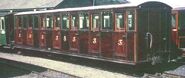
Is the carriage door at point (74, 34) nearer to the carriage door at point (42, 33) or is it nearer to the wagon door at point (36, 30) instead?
the carriage door at point (42, 33)

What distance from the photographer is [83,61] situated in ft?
58.7

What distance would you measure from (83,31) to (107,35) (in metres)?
2.03

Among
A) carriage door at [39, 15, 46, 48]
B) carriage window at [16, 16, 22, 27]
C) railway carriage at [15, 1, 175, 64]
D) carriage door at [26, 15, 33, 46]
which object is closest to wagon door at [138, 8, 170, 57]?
railway carriage at [15, 1, 175, 64]

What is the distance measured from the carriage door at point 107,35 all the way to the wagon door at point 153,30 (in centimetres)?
143

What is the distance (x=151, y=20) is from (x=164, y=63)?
2.08m

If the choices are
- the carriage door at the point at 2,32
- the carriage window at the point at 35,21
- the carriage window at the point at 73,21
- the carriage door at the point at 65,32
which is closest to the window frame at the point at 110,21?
the carriage window at the point at 73,21

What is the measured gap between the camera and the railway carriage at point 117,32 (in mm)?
13422

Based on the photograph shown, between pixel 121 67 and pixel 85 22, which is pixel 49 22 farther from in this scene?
pixel 121 67

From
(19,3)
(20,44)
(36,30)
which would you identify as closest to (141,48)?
(36,30)

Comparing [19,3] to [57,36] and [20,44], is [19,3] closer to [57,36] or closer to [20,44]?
[20,44]

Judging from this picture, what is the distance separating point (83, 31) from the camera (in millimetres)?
16484

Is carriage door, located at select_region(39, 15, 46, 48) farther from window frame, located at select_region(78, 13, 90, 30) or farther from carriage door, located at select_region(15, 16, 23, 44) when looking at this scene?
window frame, located at select_region(78, 13, 90, 30)

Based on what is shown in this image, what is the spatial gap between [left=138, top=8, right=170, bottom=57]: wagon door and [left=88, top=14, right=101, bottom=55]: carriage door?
7.58ft

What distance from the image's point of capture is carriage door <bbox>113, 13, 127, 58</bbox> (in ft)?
45.0
